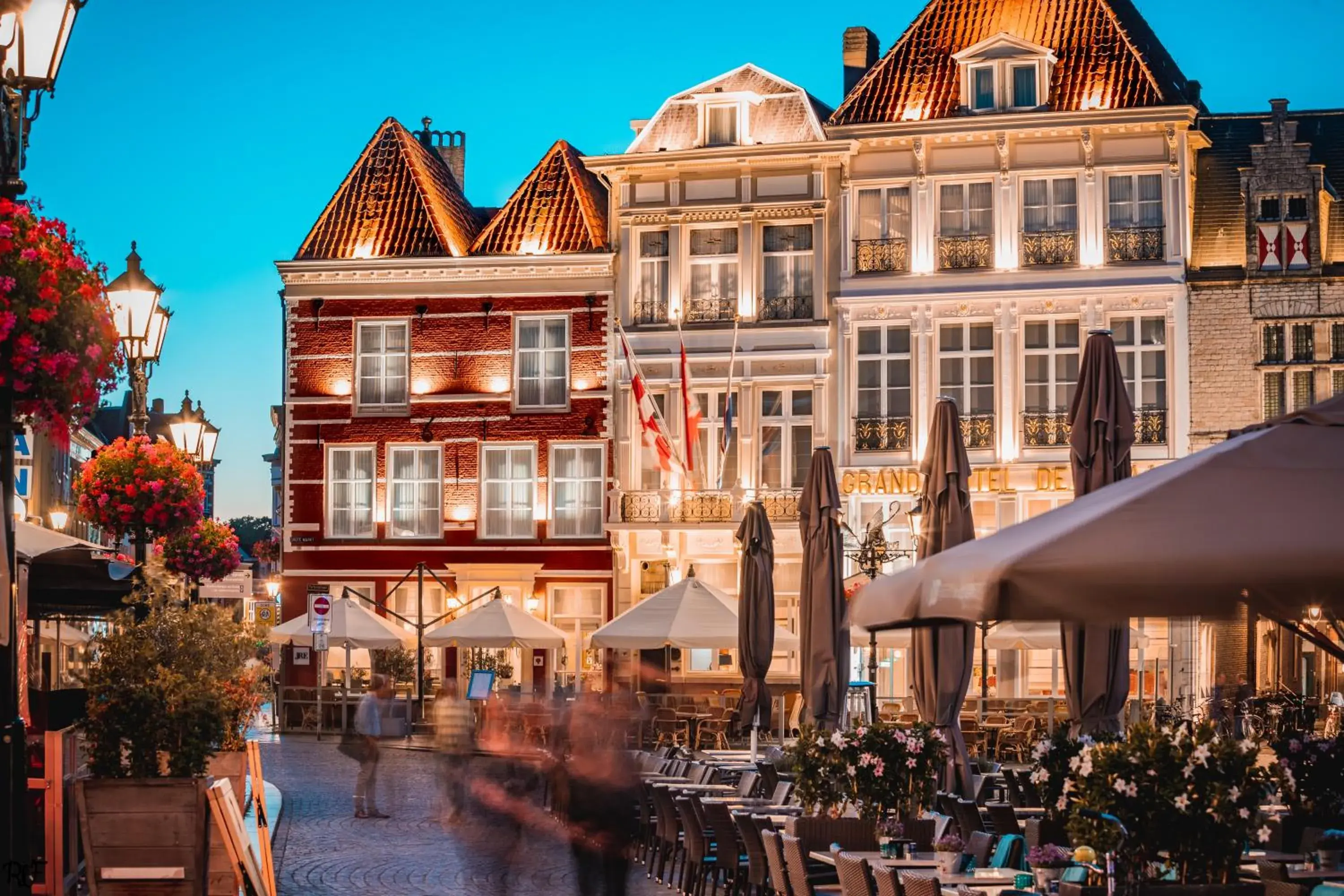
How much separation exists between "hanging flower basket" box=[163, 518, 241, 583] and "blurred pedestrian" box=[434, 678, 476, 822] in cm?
1048

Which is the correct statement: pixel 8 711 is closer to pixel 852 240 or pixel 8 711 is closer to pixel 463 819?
pixel 463 819

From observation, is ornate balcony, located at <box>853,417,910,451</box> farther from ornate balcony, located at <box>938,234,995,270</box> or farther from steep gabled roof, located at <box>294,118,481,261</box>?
steep gabled roof, located at <box>294,118,481,261</box>

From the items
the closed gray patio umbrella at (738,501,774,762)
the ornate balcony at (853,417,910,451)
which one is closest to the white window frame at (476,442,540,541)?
the ornate balcony at (853,417,910,451)

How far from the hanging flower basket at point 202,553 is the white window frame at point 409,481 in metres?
15.0

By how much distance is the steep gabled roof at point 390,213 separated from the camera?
43.8 metres

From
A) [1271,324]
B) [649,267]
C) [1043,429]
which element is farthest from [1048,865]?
[649,267]

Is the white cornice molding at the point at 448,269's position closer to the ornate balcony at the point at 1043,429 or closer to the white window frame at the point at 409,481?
the white window frame at the point at 409,481

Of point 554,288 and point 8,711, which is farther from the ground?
point 554,288

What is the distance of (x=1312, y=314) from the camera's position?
39.1 m

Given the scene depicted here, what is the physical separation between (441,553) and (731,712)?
10.9 m

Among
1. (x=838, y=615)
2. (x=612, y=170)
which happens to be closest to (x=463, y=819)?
(x=838, y=615)

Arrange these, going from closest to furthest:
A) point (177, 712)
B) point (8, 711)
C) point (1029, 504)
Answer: point (8, 711) → point (177, 712) → point (1029, 504)

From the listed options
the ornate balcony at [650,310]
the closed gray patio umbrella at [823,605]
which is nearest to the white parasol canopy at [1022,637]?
the closed gray patio umbrella at [823,605]

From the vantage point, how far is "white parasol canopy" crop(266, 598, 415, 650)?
3600 cm
